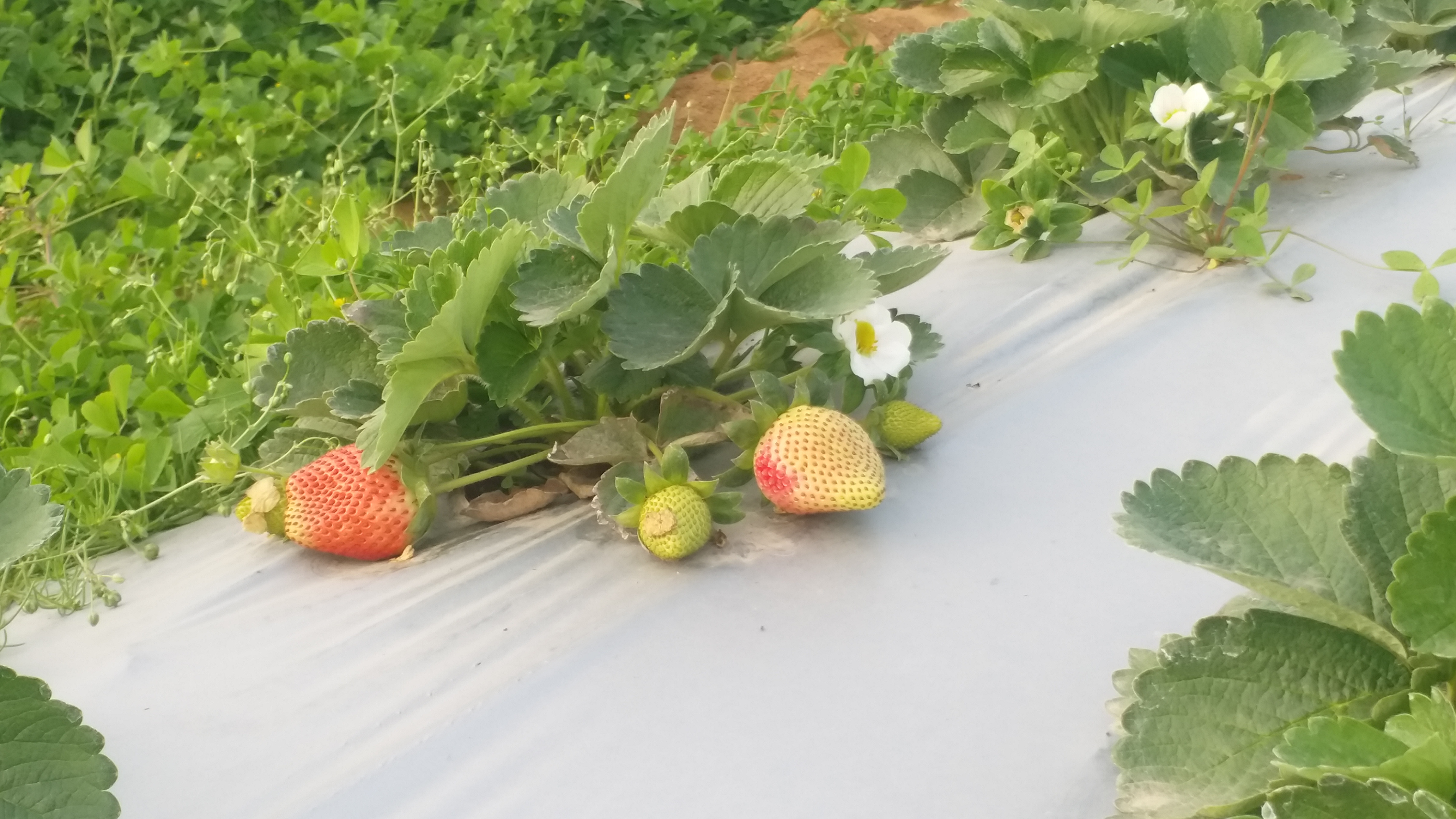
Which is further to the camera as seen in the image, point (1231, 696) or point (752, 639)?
point (752, 639)

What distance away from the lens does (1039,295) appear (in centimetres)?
154

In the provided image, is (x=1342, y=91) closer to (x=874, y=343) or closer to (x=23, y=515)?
(x=874, y=343)

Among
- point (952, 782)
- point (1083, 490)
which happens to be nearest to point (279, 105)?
point (1083, 490)

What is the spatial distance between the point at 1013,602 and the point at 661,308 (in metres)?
0.47

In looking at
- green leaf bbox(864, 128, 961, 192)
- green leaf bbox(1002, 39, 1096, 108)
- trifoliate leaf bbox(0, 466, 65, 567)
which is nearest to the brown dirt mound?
green leaf bbox(864, 128, 961, 192)

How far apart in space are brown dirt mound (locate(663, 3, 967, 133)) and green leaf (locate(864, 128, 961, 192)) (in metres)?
1.07

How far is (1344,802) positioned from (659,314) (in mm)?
754

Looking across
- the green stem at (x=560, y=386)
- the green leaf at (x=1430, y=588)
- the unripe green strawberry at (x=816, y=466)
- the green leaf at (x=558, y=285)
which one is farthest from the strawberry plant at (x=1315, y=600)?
the green stem at (x=560, y=386)

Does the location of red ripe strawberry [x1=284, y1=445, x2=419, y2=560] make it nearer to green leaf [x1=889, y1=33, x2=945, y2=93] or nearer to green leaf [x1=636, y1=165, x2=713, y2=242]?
green leaf [x1=636, y1=165, x2=713, y2=242]

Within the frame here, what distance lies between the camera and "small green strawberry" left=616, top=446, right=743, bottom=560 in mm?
1075

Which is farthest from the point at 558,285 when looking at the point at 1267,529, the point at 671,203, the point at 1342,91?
the point at 1342,91

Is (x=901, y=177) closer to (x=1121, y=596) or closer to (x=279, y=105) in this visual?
(x=1121, y=596)

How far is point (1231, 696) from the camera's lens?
0.75m

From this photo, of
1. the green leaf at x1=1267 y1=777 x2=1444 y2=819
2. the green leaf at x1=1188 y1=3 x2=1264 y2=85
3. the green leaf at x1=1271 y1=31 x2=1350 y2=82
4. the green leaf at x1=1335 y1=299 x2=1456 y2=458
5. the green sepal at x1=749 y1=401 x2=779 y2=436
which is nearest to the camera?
the green leaf at x1=1267 y1=777 x2=1444 y2=819
